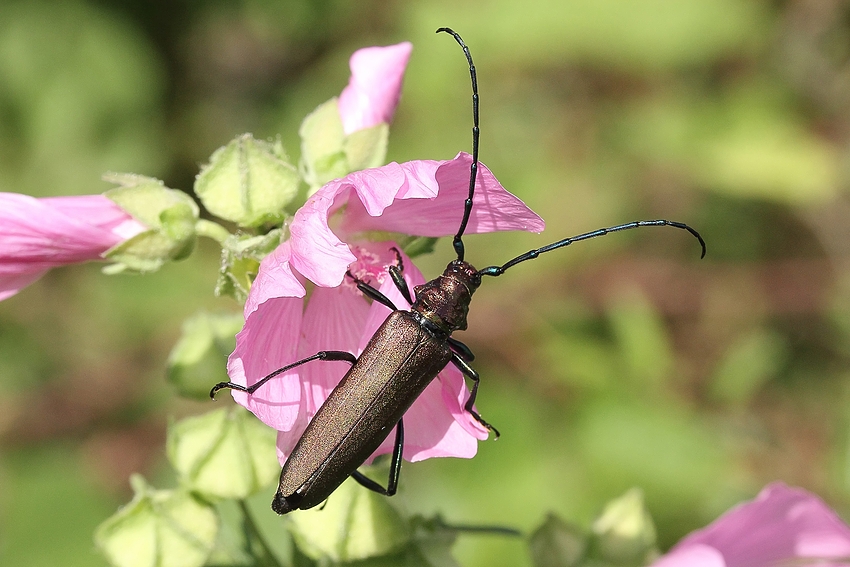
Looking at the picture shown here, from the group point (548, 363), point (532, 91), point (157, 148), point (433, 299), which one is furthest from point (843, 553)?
point (157, 148)

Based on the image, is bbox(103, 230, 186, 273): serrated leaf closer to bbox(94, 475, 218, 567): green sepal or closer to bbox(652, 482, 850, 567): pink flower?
bbox(94, 475, 218, 567): green sepal

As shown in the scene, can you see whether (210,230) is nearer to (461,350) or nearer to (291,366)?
(291,366)

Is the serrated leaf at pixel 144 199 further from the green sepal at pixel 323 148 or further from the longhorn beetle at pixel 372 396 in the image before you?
the longhorn beetle at pixel 372 396

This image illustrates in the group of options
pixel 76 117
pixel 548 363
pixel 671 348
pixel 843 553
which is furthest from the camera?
pixel 76 117

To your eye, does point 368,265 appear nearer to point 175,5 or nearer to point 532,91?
point 532,91

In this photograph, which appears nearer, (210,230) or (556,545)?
(210,230)

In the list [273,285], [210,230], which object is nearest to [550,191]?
[210,230]
